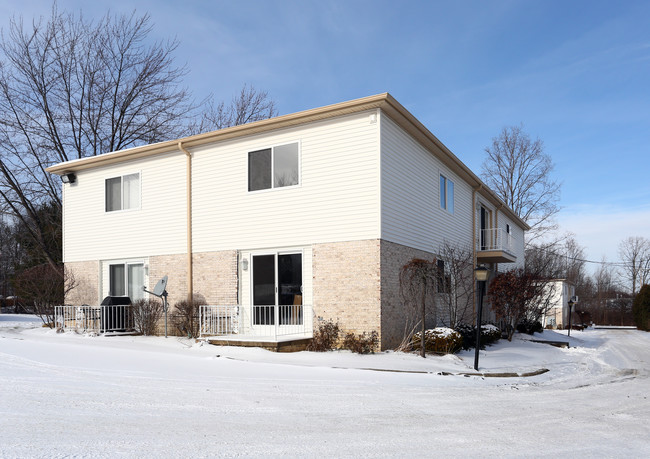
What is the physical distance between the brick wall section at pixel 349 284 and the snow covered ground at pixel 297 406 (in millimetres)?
1073

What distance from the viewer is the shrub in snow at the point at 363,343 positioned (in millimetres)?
11769

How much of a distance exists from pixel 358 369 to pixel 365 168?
4762 millimetres

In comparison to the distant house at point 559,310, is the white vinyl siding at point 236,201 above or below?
above

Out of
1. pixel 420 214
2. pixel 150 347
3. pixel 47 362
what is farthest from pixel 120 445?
pixel 420 214

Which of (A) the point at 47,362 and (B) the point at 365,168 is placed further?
(B) the point at 365,168

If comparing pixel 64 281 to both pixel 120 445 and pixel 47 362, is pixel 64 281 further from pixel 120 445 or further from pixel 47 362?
pixel 120 445

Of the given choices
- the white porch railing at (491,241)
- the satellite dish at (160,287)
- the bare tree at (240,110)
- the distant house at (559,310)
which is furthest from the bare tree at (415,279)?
the distant house at (559,310)

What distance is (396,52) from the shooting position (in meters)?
16.7

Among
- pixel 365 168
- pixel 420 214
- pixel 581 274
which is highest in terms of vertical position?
pixel 365 168

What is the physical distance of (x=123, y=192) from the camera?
16734 millimetres

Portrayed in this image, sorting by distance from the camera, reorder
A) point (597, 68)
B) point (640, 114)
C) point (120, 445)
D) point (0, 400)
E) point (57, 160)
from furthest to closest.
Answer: point (57, 160) → point (640, 114) → point (597, 68) → point (0, 400) → point (120, 445)

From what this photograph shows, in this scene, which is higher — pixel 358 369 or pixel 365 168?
pixel 365 168

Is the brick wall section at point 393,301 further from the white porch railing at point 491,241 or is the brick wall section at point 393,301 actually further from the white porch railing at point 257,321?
the white porch railing at point 491,241

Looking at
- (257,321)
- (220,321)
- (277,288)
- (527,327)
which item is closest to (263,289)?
(277,288)
